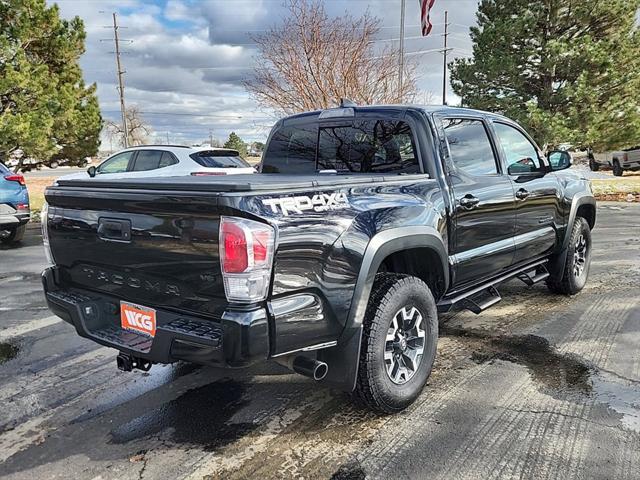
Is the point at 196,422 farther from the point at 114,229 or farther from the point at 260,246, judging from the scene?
the point at 260,246

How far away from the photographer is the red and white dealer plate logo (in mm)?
2750

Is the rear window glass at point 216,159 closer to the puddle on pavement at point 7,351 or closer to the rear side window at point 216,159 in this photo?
the rear side window at point 216,159

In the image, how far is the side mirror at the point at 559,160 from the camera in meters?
4.95

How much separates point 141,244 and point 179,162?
26.8ft

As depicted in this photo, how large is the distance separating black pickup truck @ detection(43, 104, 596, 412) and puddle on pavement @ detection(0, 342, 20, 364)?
128cm

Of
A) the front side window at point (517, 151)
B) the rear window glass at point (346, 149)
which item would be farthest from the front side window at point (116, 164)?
the front side window at point (517, 151)

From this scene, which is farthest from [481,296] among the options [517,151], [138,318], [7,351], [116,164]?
[116,164]

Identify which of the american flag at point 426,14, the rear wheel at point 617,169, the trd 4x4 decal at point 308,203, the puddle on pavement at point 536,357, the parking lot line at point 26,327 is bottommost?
the puddle on pavement at point 536,357

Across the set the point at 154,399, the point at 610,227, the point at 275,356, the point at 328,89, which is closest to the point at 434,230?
the point at 275,356

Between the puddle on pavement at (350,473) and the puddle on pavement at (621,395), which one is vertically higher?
the puddle on pavement at (350,473)

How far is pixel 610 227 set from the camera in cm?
1046

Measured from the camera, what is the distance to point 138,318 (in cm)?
284

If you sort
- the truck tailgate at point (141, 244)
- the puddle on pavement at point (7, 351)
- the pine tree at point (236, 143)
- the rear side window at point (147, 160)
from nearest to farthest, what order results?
the truck tailgate at point (141, 244), the puddle on pavement at point (7, 351), the rear side window at point (147, 160), the pine tree at point (236, 143)

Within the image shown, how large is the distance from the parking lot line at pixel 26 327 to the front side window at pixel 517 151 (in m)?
4.18
